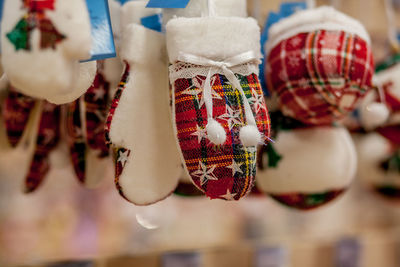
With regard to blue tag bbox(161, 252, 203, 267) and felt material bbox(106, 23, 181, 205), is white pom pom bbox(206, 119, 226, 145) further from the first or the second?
blue tag bbox(161, 252, 203, 267)

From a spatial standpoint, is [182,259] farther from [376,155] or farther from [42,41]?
[42,41]

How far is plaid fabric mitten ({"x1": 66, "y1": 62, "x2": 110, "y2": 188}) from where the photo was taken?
0.43 metres

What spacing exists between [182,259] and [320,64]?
491mm

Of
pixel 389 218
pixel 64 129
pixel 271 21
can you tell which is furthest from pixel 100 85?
pixel 389 218

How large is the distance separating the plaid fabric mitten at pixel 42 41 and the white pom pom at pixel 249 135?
0.14m

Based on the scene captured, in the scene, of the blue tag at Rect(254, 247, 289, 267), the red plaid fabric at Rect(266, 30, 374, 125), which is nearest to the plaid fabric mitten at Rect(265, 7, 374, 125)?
the red plaid fabric at Rect(266, 30, 374, 125)

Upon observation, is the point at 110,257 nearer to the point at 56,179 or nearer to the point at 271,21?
the point at 56,179

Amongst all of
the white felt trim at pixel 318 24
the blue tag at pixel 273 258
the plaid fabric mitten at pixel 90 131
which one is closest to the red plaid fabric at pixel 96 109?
the plaid fabric mitten at pixel 90 131

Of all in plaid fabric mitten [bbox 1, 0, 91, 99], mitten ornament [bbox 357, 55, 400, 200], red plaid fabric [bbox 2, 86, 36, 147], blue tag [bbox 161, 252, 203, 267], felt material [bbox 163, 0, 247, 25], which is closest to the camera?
plaid fabric mitten [bbox 1, 0, 91, 99]

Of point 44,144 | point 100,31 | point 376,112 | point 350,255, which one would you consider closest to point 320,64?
point 376,112

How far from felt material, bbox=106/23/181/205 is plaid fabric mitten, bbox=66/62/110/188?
0.06m

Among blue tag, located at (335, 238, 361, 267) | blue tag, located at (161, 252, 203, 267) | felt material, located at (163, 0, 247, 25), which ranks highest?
felt material, located at (163, 0, 247, 25)

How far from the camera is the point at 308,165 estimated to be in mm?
510

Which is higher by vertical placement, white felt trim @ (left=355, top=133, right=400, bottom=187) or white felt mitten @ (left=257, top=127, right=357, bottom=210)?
white felt mitten @ (left=257, top=127, right=357, bottom=210)
